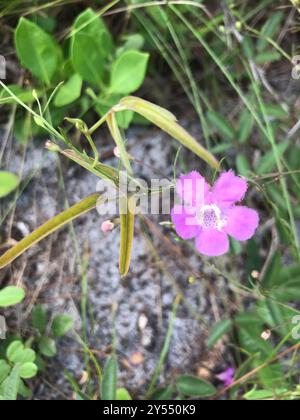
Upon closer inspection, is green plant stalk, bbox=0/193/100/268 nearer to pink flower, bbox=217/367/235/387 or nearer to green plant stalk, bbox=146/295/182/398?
green plant stalk, bbox=146/295/182/398

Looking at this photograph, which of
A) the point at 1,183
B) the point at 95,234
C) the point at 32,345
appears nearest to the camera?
the point at 1,183

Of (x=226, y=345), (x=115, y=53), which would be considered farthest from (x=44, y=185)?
(x=226, y=345)

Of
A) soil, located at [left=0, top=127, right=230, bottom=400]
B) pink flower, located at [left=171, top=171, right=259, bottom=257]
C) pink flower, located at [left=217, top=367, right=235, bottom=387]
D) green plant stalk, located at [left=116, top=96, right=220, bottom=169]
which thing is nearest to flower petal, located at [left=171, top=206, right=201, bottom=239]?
pink flower, located at [left=171, top=171, right=259, bottom=257]

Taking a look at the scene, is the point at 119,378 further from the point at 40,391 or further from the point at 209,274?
the point at 209,274

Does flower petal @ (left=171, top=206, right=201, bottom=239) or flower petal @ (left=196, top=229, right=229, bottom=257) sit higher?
flower petal @ (left=171, top=206, right=201, bottom=239)

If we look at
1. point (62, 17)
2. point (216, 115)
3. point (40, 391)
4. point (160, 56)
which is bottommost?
point (40, 391)

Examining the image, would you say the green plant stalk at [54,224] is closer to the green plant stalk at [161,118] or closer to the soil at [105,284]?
the green plant stalk at [161,118]

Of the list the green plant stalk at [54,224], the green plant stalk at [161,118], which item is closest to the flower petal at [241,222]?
the green plant stalk at [161,118]
